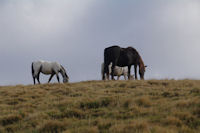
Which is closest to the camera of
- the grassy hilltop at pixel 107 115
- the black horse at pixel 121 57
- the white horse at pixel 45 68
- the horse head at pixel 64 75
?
the grassy hilltop at pixel 107 115

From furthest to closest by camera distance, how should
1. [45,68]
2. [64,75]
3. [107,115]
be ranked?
A: [64,75] < [45,68] < [107,115]

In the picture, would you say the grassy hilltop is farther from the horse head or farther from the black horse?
the horse head

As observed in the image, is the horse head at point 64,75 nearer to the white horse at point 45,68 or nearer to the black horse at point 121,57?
the white horse at point 45,68

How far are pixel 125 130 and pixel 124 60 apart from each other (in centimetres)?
1309

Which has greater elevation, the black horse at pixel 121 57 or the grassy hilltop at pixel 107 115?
the black horse at pixel 121 57

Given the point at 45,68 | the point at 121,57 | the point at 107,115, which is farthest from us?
the point at 45,68

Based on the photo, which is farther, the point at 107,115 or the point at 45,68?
the point at 45,68

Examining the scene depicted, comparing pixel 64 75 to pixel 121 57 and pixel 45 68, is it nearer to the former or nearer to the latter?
pixel 45 68

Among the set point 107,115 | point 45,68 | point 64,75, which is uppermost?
point 45,68

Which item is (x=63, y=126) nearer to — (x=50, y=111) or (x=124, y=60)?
(x=50, y=111)

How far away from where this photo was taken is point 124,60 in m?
19.3

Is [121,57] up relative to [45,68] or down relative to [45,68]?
up

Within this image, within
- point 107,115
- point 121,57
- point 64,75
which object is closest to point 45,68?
point 64,75

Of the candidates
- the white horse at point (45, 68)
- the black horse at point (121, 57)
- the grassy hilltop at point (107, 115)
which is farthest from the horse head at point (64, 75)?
the grassy hilltop at point (107, 115)
